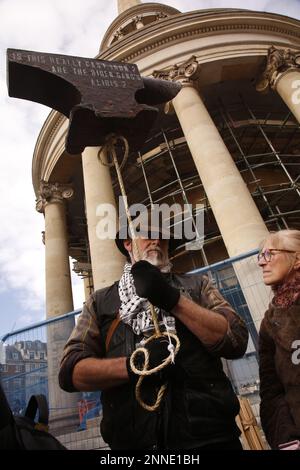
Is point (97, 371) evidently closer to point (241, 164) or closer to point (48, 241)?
point (48, 241)

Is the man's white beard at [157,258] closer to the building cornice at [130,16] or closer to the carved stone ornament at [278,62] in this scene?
the carved stone ornament at [278,62]

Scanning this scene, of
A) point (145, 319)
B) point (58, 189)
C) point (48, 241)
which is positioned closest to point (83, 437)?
point (145, 319)

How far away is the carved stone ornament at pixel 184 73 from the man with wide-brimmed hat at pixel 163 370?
32.6 ft

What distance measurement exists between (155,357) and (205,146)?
A: 7.87m

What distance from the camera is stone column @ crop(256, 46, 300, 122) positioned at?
9.42m

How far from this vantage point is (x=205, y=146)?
27.8 feet

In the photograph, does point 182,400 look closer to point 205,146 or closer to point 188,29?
point 205,146

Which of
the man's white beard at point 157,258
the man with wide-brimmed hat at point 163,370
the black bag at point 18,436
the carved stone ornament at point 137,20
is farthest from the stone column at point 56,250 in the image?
the carved stone ornament at point 137,20

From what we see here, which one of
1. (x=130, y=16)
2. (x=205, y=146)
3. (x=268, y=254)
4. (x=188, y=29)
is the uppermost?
(x=130, y=16)

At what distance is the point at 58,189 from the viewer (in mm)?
12742

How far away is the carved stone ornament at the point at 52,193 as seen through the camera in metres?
12.7

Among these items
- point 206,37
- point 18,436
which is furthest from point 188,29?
point 18,436

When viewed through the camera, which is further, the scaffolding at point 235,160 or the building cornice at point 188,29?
the scaffolding at point 235,160

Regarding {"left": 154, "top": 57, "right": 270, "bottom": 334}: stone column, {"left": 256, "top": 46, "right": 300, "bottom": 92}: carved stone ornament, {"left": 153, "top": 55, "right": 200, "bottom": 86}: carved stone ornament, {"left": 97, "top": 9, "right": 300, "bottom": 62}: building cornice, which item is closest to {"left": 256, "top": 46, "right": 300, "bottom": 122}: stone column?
{"left": 256, "top": 46, "right": 300, "bottom": 92}: carved stone ornament
